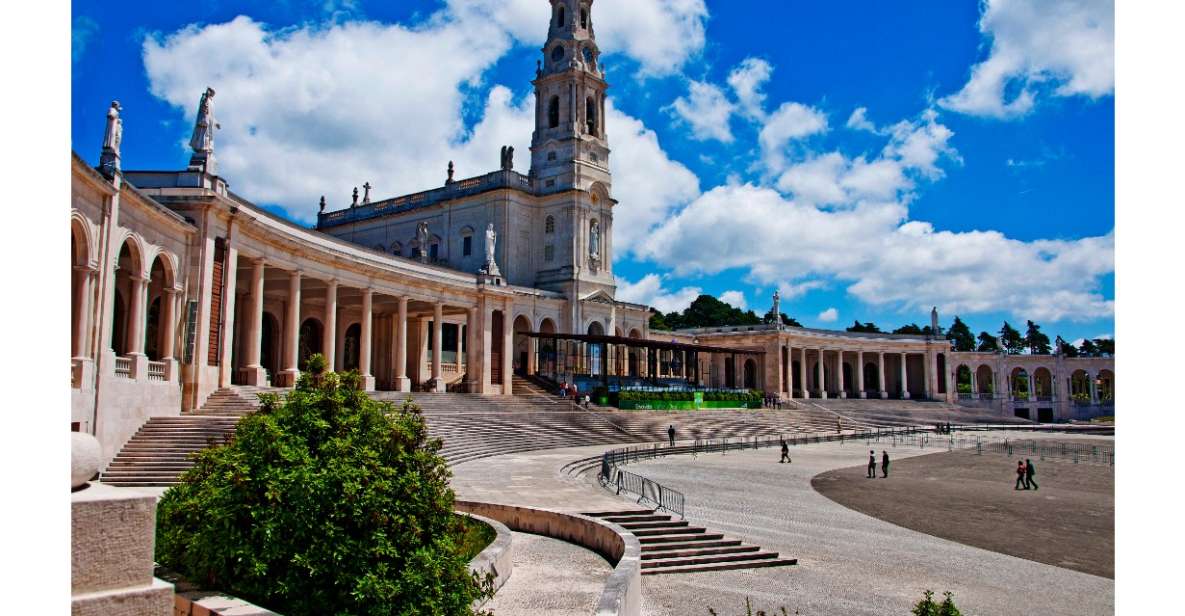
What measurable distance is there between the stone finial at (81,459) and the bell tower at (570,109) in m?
63.4

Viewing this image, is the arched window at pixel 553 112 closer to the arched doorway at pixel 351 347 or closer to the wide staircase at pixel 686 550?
the arched doorway at pixel 351 347

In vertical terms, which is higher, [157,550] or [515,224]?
[515,224]

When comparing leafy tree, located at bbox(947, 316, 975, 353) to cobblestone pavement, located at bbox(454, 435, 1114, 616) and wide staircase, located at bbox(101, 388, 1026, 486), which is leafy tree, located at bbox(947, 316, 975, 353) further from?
cobblestone pavement, located at bbox(454, 435, 1114, 616)

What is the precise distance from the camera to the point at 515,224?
224 feet

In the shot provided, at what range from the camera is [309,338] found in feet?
159

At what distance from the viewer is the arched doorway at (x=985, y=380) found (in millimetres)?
104312

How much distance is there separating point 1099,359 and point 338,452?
119030 millimetres

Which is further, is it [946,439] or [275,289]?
[946,439]

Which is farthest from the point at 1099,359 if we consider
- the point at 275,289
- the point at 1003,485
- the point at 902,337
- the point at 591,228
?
the point at 275,289

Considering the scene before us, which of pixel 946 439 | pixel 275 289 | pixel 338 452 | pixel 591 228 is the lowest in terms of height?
pixel 946 439

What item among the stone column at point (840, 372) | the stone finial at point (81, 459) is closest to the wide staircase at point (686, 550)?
the stone finial at point (81, 459)

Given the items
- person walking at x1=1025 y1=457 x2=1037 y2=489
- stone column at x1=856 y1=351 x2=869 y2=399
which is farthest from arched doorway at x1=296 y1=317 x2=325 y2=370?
stone column at x1=856 y1=351 x2=869 y2=399
